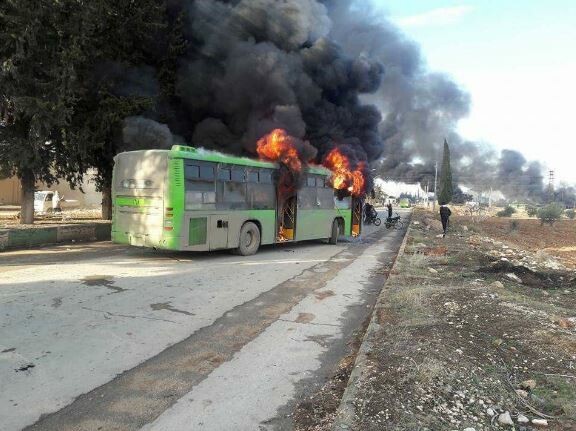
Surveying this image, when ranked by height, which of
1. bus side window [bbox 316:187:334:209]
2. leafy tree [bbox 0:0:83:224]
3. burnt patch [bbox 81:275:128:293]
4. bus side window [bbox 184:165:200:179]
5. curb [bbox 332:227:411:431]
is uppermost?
leafy tree [bbox 0:0:83:224]

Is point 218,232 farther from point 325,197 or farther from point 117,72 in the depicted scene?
point 117,72

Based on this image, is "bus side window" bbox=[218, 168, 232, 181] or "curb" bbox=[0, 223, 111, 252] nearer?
"bus side window" bbox=[218, 168, 232, 181]

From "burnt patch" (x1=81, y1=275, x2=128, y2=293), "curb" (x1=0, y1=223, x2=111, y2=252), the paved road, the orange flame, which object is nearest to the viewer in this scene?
the paved road

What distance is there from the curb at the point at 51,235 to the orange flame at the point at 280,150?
572 centimetres

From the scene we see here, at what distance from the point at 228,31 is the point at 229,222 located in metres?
8.76

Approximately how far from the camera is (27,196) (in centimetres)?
1666

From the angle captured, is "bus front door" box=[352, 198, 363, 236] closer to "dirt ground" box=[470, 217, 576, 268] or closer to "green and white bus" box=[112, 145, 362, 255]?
"green and white bus" box=[112, 145, 362, 255]

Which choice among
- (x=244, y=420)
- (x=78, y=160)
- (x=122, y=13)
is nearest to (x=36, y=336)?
(x=244, y=420)

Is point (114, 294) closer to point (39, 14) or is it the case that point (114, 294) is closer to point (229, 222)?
point (229, 222)

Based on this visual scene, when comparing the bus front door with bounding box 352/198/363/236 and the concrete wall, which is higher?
the concrete wall

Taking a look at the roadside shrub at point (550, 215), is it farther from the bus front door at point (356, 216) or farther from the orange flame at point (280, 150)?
the orange flame at point (280, 150)

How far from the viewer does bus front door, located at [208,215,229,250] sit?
38.9 feet

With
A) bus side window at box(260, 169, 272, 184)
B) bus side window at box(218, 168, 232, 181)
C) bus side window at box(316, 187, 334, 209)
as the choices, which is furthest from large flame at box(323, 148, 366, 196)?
bus side window at box(218, 168, 232, 181)

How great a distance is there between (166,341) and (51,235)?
9985 millimetres
